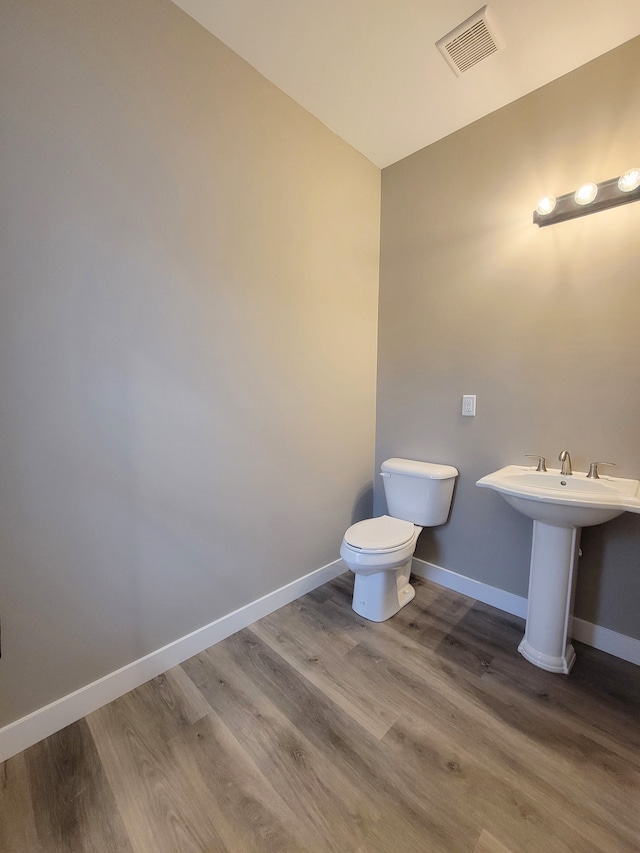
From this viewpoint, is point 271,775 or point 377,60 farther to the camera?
point 377,60

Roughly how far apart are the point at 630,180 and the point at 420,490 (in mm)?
1616

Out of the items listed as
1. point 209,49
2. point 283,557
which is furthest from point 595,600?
point 209,49

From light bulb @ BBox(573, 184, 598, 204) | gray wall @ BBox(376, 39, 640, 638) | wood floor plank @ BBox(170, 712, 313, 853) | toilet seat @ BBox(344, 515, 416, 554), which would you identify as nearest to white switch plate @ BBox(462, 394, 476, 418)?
gray wall @ BBox(376, 39, 640, 638)

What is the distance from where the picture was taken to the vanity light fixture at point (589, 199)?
138cm

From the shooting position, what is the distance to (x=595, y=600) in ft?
5.29

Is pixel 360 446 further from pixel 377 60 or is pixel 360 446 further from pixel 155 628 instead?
pixel 377 60

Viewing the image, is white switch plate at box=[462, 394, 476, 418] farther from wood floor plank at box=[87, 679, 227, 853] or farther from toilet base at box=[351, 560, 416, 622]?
wood floor plank at box=[87, 679, 227, 853]

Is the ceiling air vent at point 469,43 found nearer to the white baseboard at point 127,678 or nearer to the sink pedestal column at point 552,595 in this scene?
the sink pedestal column at point 552,595

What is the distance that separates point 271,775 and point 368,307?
226 cm

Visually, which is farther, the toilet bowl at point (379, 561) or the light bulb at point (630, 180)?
the toilet bowl at point (379, 561)

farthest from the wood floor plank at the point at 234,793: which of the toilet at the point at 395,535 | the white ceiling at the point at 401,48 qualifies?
the white ceiling at the point at 401,48

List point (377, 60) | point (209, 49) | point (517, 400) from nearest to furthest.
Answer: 1. point (209, 49)
2. point (377, 60)
3. point (517, 400)

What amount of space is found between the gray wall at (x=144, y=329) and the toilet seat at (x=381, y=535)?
1.19 ft

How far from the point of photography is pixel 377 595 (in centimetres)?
179
